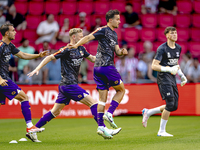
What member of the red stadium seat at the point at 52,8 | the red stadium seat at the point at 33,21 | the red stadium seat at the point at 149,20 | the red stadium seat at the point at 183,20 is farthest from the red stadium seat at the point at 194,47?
the red stadium seat at the point at 33,21

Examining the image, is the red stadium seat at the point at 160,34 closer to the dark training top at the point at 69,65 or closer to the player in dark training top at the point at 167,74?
the player in dark training top at the point at 167,74

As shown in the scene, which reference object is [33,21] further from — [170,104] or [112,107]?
[170,104]

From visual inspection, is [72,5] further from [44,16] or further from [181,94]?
[181,94]

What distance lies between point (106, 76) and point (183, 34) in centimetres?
1029

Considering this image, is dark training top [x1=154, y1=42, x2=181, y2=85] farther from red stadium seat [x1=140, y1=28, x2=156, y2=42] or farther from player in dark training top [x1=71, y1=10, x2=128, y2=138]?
red stadium seat [x1=140, y1=28, x2=156, y2=42]

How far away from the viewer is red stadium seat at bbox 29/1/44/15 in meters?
15.9

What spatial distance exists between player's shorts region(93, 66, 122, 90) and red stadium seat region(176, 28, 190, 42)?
996cm

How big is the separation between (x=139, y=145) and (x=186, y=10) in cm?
1218

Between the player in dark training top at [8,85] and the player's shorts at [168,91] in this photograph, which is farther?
the player's shorts at [168,91]

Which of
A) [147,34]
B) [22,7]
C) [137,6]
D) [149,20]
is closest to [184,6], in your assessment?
[149,20]

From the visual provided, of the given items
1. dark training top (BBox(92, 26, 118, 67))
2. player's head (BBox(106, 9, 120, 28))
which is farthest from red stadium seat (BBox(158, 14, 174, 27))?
dark training top (BBox(92, 26, 118, 67))

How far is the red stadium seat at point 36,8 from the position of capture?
1587 centimetres

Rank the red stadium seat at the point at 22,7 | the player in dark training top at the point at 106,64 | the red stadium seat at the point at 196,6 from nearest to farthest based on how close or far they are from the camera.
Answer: the player in dark training top at the point at 106,64, the red stadium seat at the point at 22,7, the red stadium seat at the point at 196,6

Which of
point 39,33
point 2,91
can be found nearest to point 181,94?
point 39,33
